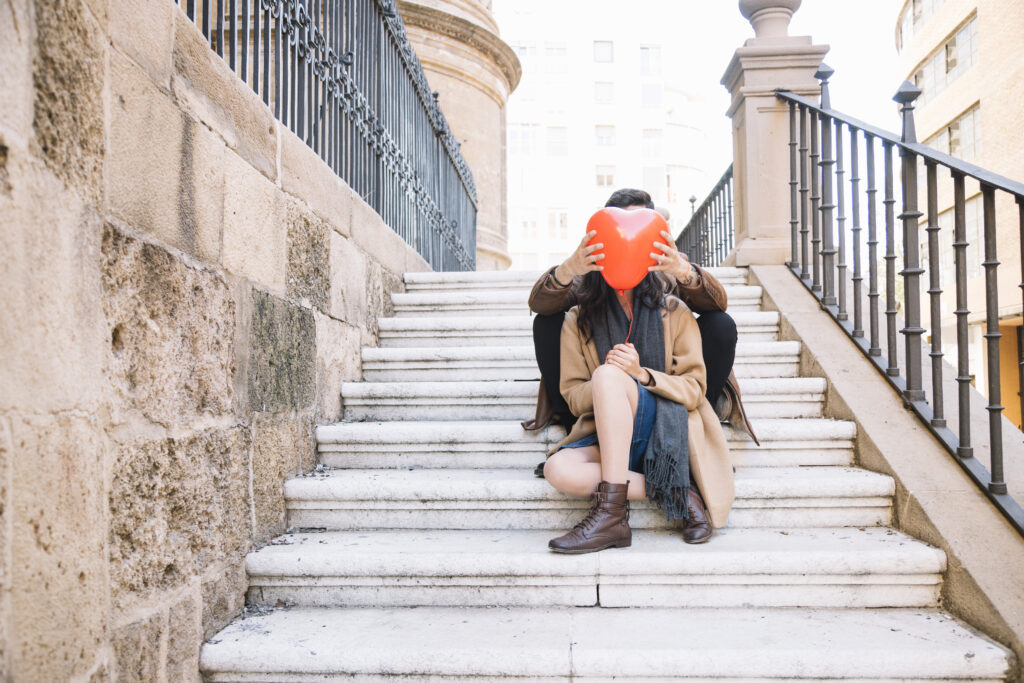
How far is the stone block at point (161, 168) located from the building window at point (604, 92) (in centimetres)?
3860

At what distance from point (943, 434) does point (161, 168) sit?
2.67 meters

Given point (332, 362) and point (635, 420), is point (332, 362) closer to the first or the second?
point (332, 362)

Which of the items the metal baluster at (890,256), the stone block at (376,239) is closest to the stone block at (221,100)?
the stone block at (376,239)

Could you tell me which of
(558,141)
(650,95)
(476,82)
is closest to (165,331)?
(476,82)

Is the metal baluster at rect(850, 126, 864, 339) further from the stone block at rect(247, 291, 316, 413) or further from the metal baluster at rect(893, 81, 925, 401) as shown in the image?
the stone block at rect(247, 291, 316, 413)

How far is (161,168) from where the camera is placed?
65.1 inches

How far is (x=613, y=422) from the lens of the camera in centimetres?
223

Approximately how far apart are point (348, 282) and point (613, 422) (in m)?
1.56

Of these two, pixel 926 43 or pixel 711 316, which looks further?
pixel 926 43

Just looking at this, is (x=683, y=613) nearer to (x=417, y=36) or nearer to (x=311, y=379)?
(x=311, y=379)

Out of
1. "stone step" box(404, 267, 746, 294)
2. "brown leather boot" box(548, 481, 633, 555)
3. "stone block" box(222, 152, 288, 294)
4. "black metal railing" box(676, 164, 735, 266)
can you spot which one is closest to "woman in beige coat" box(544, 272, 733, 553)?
"brown leather boot" box(548, 481, 633, 555)

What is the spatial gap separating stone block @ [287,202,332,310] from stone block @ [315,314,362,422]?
4.6 inches

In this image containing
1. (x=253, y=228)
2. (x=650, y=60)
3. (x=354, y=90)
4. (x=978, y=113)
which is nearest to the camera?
(x=253, y=228)

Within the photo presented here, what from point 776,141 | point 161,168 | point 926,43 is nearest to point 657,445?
point 161,168
